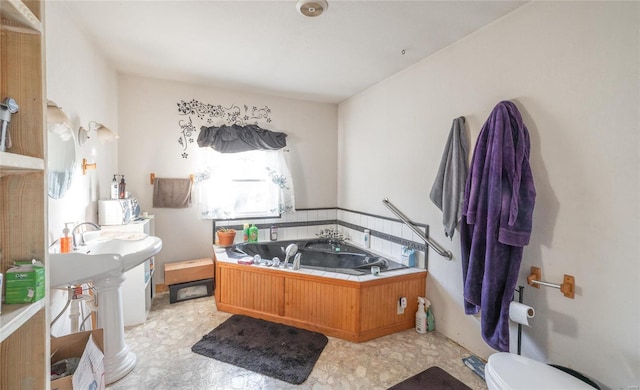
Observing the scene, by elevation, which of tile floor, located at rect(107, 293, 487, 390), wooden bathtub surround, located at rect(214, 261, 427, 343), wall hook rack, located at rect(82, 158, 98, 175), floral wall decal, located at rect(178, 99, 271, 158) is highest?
floral wall decal, located at rect(178, 99, 271, 158)

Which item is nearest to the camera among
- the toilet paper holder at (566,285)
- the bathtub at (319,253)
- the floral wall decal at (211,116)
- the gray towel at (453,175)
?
the toilet paper holder at (566,285)

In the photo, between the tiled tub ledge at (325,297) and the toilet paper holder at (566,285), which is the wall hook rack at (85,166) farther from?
the toilet paper holder at (566,285)

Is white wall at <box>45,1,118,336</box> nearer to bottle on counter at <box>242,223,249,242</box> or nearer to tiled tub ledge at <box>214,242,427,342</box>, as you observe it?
tiled tub ledge at <box>214,242,427,342</box>

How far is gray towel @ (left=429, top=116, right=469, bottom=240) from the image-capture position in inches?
82.4

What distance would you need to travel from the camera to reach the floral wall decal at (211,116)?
125 inches

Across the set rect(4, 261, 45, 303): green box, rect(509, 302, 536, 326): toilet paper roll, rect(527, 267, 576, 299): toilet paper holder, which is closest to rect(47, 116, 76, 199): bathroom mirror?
rect(4, 261, 45, 303): green box

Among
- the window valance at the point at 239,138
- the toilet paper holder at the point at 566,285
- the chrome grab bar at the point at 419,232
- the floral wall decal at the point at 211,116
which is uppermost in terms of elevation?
the floral wall decal at the point at 211,116

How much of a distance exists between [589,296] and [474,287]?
55 cm

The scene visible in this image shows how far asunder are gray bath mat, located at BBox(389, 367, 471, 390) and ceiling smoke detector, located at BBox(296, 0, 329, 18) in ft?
7.96

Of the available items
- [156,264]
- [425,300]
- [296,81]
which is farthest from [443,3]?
[156,264]

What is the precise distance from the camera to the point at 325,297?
243 cm

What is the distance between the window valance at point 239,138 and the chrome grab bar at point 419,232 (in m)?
1.53

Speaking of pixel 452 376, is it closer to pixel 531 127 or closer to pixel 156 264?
pixel 531 127

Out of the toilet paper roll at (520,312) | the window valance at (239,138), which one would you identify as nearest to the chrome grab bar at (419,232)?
the toilet paper roll at (520,312)
